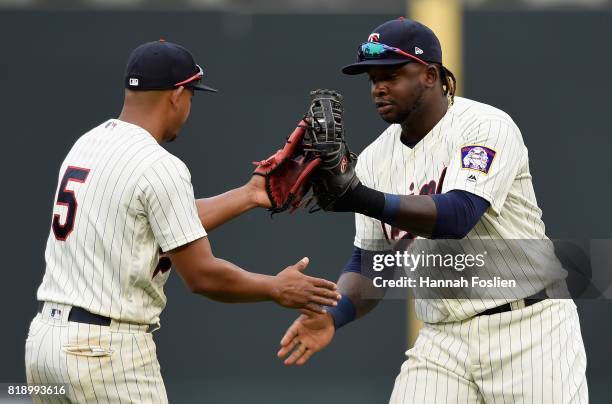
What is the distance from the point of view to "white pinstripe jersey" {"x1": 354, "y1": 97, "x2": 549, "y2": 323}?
3.76m

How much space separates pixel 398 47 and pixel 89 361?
5.42 feet

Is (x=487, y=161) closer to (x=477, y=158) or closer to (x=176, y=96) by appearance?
(x=477, y=158)

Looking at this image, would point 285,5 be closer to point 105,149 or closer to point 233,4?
point 233,4

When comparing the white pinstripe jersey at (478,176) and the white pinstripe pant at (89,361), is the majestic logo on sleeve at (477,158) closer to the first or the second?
the white pinstripe jersey at (478,176)

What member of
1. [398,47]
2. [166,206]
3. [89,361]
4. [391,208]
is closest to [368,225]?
[391,208]

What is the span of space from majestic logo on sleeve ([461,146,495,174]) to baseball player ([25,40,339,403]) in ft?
2.84

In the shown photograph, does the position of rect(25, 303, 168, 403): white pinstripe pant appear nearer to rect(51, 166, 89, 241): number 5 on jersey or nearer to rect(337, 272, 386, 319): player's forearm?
rect(51, 166, 89, 241): number 5 on jersey

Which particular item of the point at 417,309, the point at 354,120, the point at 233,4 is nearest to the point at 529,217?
the point at 417,309

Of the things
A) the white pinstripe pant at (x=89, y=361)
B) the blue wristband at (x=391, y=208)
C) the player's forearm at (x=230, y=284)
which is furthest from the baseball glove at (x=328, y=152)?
the white pinstripe pant at (x=89, y=361)

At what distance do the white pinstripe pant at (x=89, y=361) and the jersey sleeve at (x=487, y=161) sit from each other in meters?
1.28

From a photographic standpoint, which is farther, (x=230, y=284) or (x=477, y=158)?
(x=477, y=158)

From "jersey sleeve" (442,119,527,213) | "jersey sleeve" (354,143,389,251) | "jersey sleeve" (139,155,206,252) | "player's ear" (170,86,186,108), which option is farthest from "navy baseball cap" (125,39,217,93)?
"jersey sleeve" (442,119,527,213)

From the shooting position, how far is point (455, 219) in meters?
3.66

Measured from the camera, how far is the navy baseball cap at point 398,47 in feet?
13.0
